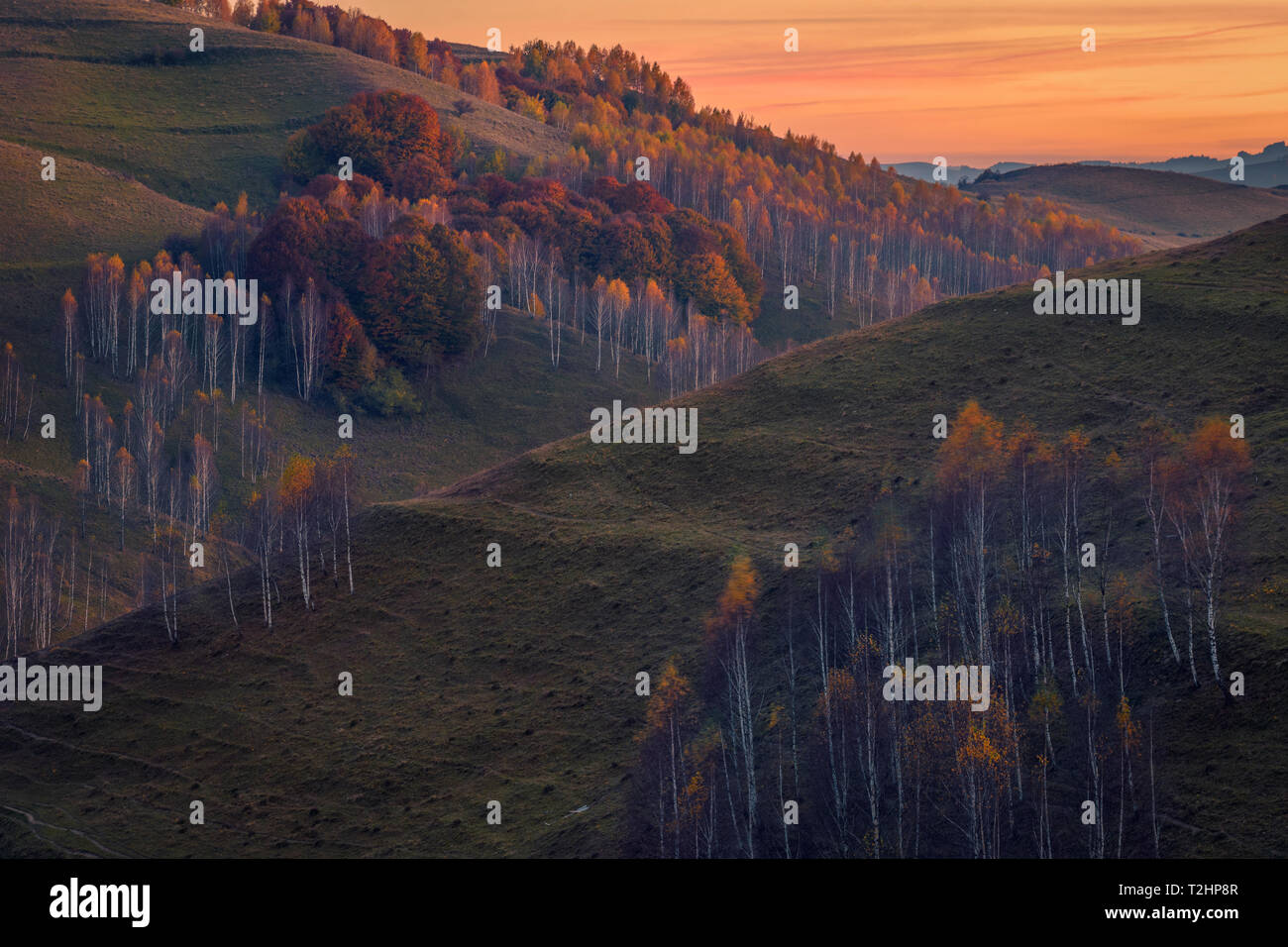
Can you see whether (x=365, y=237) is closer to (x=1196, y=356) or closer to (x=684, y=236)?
(x=684, y=236)

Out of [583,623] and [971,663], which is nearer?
[971,663]

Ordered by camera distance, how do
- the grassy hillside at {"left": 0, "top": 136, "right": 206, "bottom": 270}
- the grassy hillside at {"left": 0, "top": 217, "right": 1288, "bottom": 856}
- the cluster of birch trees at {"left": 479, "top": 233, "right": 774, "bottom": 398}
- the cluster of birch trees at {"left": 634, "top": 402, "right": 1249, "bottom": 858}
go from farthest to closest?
1. the cluster of birch trees at {"left": 479, "top": 233, "right": 774, "bottom": 398}
2. the grassy hillside at {"left": 0, "top": 136, "right": 206, "bottom": 270}
3. the grassy hillside at {"left": 0, "top": 217, "right": 1288, "bottom": 856}
4. the cluster of birch trees at {"left": 634, "top": 402, "right": 1249, "bottom": 858}

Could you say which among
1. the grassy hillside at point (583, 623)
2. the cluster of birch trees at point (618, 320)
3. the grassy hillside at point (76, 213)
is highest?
the grassy hillside at point (76, 213)

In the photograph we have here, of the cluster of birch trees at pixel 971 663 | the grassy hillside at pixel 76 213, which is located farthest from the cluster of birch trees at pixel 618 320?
the cluster of birch trees at pixel 971 663

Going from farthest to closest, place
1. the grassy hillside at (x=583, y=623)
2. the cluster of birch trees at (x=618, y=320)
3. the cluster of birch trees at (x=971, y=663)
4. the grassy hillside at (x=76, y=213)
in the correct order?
the cluster of birch trees at (x=618, y=320), the grassy hillside at (x=76, y=213), the grassy hillside at (x=583, y=623), the cluster of birch trees at (x=971, y=663)

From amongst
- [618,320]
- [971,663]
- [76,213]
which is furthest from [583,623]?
[76,213]

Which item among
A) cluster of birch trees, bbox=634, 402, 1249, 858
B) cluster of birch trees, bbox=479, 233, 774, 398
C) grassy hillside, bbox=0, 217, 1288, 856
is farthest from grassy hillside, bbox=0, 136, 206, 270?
cluster of birch trees, bbox=634, 402, 1249, 858

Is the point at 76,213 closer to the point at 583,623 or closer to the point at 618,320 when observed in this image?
the point at 618,320

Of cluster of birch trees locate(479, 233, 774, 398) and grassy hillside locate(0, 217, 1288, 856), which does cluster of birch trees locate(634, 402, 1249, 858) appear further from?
cluster of birch trees locate(479, 233, 774, 398)

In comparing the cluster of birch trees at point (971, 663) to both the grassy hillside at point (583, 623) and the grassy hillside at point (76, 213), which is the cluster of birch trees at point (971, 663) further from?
the grassy hillside at point (76, 213)
